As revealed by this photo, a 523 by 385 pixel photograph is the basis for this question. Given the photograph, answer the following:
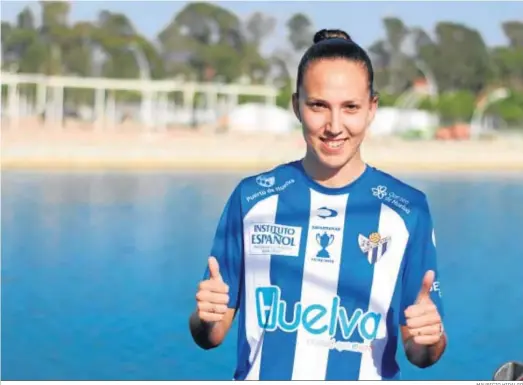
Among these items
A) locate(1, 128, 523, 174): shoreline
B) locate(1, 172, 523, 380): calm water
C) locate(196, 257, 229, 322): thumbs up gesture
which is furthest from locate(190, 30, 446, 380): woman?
locate(1, 128, 523, 174): shoreline

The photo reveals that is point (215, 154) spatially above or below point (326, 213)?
below

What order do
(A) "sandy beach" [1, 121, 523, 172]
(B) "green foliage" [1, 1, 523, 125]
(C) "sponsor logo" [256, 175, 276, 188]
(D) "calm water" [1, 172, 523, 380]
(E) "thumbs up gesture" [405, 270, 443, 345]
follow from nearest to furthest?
1. (E) "thumbs up gesture" [405, 270, 443, 345]
2. (C) "sponsor logo" [256, 175, 276, 188]
3. (D) "calm water" [1, 172, 523, 380]
4. (A) "sandy beach" [1, 121, 523, 172]
5. (B) "green foliage" [1, 1, 523, 125]

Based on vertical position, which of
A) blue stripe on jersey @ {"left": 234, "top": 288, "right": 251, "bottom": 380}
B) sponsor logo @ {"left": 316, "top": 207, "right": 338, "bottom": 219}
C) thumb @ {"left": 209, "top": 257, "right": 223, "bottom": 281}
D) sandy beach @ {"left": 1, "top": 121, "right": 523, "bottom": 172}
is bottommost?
sandy beach @ {"left": 1, "top": 121, "right": 523, "bottom": 172}

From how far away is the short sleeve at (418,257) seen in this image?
1.25m

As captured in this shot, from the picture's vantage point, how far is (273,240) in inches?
49.6

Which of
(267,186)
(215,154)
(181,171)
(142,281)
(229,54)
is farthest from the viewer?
(229,54)

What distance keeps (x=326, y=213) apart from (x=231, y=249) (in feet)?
0.49

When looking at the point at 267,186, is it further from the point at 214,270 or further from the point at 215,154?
the point at 215,154

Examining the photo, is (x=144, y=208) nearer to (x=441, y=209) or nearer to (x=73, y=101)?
(x=441, y=209)

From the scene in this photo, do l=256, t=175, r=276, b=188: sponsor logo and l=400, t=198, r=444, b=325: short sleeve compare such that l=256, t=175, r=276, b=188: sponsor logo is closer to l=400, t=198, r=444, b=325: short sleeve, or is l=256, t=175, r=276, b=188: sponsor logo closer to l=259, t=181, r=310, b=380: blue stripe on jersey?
Result: l=259, t=181, r=310, b=380: blue stripe on jersey

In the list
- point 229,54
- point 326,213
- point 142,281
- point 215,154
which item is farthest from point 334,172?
point 229,54

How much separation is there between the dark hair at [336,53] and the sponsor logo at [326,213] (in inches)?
7.1

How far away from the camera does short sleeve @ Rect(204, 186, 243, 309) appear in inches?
50.2

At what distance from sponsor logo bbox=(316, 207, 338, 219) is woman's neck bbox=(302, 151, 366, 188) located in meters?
0.04
